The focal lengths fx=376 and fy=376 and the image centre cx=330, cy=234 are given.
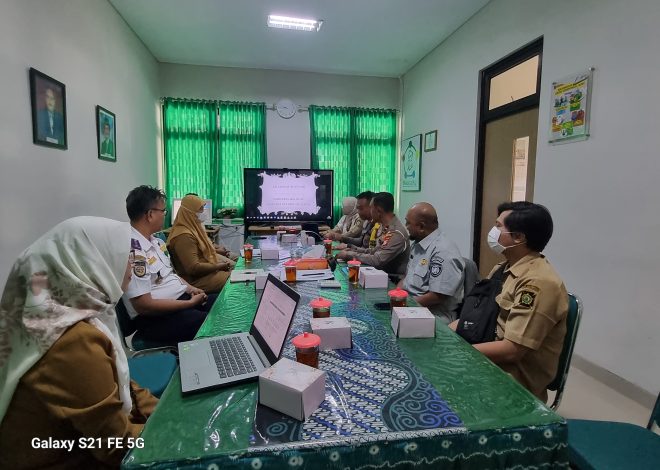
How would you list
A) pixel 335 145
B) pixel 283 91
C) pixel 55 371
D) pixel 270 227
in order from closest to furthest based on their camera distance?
1. pixel 55 371
2. pixel 270 227
3. pixel 283 91
4. pixel 335 145

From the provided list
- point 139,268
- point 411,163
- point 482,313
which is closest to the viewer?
point 482,313

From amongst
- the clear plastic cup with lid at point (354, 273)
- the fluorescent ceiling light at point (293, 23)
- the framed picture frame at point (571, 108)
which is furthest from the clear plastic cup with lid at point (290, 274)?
the fluorescent ceiling light at point (293, 23)

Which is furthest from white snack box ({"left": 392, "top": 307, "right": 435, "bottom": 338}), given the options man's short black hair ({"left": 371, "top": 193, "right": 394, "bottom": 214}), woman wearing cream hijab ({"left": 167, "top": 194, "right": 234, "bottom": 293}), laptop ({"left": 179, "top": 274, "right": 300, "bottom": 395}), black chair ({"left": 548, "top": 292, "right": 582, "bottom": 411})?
man's short black hair ({"left": 371, "top": 193, "right": 394, "bottom": 214})

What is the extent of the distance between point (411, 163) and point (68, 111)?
13.9 ft

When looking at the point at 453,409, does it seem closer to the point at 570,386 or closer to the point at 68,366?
the point at 68,366

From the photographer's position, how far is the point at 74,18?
9.64 feet

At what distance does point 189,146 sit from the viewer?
5566 millimetres

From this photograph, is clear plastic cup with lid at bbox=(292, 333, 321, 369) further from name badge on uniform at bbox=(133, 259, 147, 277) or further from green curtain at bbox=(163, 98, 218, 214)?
green curtain at bbox=(163, 98, 218, 214)

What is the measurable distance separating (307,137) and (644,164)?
4.46m

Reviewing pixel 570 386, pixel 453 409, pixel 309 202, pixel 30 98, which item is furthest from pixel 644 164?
pixel 309 202

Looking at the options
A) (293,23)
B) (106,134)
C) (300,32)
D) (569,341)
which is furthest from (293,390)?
(300,32)

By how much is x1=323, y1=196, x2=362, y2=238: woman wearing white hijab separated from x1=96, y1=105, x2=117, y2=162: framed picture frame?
250cm

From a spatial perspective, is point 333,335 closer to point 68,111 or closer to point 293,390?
point 293,390

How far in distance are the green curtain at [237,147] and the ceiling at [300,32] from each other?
68cm
